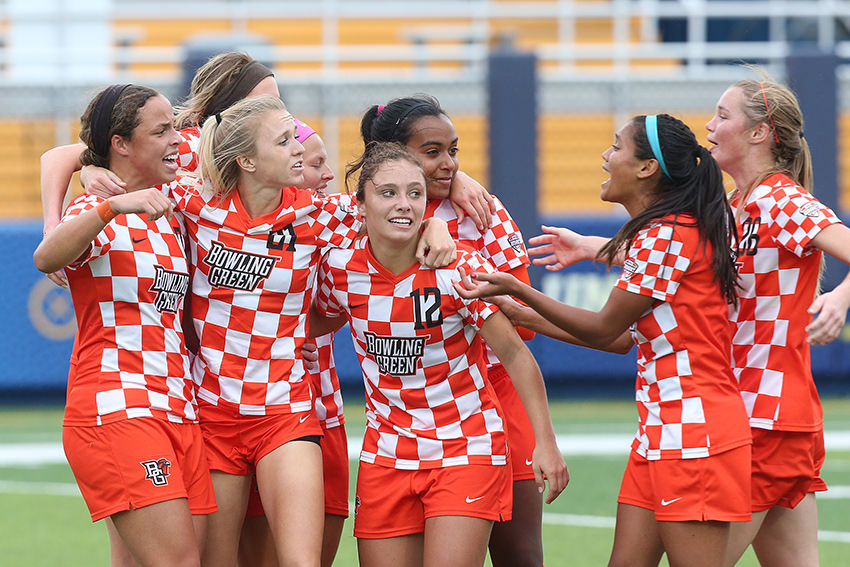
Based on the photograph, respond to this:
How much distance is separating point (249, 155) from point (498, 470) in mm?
1439

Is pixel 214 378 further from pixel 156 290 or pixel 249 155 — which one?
pixel 249 155

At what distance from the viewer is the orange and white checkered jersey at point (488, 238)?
438 cm

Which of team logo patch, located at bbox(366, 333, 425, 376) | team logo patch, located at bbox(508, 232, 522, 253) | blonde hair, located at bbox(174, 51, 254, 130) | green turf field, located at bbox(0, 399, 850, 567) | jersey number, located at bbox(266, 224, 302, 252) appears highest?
blonde hair, located at bbox(174, 51, 254, 130)

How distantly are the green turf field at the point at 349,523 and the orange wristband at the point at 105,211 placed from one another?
10.7 feet

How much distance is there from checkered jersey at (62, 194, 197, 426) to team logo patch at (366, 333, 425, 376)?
2.32 ft

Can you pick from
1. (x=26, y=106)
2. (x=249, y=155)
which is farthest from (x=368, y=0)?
(x=249, y=155)

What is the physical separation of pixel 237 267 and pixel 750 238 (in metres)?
1.86

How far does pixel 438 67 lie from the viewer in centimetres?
1581

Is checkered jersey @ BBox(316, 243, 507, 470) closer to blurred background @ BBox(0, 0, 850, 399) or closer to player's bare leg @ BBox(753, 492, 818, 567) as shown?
player's bare leg @ BBox(753, 492, 818, 567)

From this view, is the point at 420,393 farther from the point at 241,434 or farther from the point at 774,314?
the point at 774,314

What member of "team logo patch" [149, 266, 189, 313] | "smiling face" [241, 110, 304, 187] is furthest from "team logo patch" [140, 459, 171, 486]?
"smiling face" [241, 110, 304, 187]

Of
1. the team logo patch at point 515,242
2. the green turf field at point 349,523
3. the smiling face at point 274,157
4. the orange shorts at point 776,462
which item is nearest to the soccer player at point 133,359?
the smiling face at point 274,157

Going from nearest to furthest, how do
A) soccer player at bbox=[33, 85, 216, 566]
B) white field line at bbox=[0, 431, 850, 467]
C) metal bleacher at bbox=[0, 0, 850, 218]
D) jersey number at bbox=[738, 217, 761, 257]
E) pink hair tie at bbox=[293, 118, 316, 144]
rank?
1. soccer player at bbox=[33, 85, 216, 566]
2. jersey number at bbox=[738, 217, 761, 257]
3. pink hair tie at bbox=[293, 118, 316, 144]
4. white field line at bbox=[0, 431, 850, 467]
5. metal bleacher at bbox=[0, 0, 850, 218]

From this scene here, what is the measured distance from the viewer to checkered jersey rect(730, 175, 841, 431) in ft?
13.1
